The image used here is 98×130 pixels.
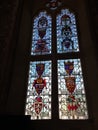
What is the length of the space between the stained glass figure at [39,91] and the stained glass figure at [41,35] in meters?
0.42

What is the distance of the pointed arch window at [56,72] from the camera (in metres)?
4.49

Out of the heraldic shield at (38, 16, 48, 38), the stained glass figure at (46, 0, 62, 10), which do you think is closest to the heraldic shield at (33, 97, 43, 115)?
the heraldic shield at (38, 16, 48, 38)

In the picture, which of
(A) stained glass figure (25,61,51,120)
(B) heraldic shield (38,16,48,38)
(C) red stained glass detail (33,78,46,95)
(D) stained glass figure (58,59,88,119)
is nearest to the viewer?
(D) stained glass figure (58,59,88,119)

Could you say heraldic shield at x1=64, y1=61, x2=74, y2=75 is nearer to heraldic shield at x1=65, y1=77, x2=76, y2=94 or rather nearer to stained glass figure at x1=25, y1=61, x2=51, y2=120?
heraldic shield at x1=65, y1=77, x2=76, y2=94

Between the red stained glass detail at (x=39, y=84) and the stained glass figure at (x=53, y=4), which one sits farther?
the stained glass figure at (x=53, y=4)

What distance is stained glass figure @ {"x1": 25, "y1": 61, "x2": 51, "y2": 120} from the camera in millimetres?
4504

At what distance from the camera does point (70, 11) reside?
6.35m

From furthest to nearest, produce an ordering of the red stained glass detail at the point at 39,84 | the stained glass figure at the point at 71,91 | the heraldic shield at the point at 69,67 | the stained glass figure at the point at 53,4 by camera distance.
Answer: the stained glass figure at the point at 53,4 < the heraldic shield at the point at 69,67 < the red stained glass detail at the point at 39,84 < the stained glass figure at the point at 71,91

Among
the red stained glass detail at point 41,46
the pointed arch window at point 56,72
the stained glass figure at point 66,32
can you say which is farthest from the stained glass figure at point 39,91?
the stained glass figure at point 66,32

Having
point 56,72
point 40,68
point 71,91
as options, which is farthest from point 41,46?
point 71,91

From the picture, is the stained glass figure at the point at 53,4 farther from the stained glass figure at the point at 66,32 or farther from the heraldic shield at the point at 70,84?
the heraldic shield at the point at 70,84

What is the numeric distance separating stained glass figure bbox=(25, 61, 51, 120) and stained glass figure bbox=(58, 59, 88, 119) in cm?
27

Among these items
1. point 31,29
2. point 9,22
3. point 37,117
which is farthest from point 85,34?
point 37,117

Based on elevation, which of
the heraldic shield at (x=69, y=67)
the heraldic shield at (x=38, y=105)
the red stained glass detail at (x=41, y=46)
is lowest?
the heraldic shield at (x=38, y=105)
